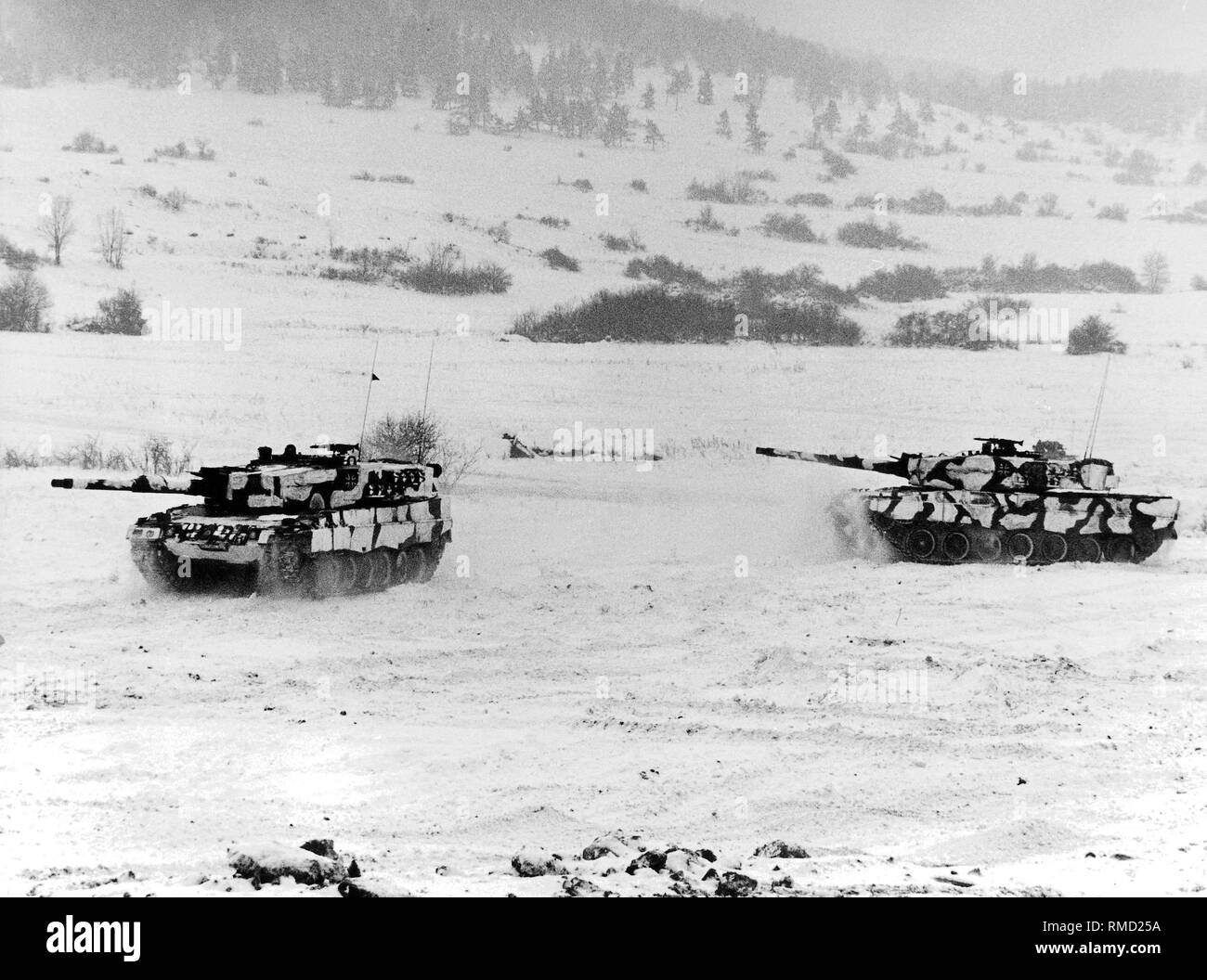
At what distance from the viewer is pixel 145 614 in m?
9.93

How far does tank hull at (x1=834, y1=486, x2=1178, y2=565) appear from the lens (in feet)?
41.1

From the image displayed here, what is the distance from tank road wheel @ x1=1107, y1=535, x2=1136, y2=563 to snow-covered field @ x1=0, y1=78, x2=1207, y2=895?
0.71m

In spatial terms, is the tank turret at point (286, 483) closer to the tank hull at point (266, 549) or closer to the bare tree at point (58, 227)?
the tank hull at point (266, 549)

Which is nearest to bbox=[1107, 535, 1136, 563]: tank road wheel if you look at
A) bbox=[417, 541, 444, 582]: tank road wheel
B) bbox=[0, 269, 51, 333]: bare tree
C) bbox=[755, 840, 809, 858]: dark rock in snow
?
bbox=[417, 541, 444, 582]: tank road wheel

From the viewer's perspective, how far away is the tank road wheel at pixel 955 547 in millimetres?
12781

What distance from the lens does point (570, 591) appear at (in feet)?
37.1

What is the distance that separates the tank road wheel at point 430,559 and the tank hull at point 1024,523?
14.5ft

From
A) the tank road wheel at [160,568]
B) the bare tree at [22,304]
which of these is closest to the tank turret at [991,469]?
the tank road wheel at [160,568]

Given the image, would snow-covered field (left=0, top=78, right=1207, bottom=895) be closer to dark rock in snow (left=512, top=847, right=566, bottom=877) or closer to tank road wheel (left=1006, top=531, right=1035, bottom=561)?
dark rock in snow (left=512, top=847, right=566, bottom=877)

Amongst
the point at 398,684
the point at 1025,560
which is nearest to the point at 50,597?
the point at 398,684

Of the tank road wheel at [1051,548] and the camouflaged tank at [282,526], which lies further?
the tank road wheel at [1051,548]

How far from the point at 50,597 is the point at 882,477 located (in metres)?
11.3

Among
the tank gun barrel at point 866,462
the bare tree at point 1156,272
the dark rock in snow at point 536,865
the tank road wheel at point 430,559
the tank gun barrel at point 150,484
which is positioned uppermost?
the bare tree at point 1156,272

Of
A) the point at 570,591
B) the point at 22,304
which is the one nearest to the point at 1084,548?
the point at 570,591
